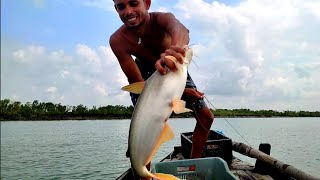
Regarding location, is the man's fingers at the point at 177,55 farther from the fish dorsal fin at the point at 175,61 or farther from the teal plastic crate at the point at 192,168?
the teal plastic crate at the point at 192,168

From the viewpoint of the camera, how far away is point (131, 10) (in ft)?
11.6

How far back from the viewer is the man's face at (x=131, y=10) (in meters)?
3.47

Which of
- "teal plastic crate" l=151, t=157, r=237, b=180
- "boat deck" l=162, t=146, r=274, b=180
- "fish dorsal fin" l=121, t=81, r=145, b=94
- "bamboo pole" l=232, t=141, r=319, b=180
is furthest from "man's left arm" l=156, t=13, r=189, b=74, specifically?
"boat deck" l=162, t=146, r=274, b=180

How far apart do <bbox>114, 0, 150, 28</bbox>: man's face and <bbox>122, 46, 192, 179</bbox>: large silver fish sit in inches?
48.5

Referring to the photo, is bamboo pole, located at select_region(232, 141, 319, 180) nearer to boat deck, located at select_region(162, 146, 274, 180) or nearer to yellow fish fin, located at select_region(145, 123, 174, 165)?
boat deck, located at select_region(162, 146, 274, 180)

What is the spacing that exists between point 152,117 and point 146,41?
256 centimetres

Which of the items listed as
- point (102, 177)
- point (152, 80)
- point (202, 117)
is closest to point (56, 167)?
point (102, 177)

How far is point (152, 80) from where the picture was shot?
2.47 metres

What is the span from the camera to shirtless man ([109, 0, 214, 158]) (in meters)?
3.54

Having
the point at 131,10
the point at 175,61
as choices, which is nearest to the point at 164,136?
the point at 175,61

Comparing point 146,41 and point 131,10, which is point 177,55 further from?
point 146,41

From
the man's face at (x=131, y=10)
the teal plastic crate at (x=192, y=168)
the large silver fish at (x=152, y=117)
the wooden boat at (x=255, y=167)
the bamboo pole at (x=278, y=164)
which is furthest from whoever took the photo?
the wooden boat at (x=255, y=167)

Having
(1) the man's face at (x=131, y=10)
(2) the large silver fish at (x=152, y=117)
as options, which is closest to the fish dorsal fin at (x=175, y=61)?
(2) the large silver fish at (x=152, y=117)

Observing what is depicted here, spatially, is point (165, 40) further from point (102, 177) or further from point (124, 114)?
point (124, 114)
